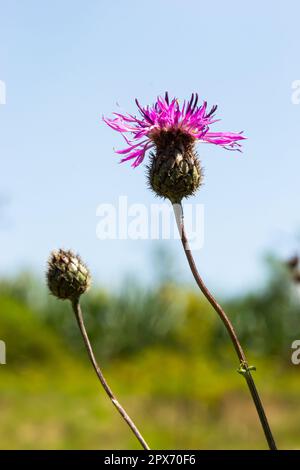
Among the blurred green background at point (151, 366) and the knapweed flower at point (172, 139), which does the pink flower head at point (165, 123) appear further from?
the blurred green background at point (151, 366)

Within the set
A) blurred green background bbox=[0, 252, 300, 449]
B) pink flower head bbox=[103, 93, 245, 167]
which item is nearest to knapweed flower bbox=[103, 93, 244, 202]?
pink flower head bbox=[103, 93, 245, 167]

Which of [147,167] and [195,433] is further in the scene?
[195,433]

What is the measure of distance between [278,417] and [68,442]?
7.22m

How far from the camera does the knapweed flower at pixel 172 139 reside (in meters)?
2.60

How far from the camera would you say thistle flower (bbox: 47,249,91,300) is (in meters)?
2.79

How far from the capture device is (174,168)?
8.59 feet

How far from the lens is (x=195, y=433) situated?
736 inches

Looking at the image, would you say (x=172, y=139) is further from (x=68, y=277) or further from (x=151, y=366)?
(x=151, y=366)

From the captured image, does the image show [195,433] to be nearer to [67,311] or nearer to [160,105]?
[67,311]

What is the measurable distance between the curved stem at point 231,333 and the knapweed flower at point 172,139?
0.22m
